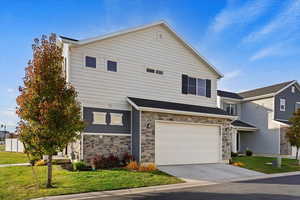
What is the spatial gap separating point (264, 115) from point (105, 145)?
2011cm

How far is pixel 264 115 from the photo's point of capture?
28.0 metres

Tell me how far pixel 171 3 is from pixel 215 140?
393 inches

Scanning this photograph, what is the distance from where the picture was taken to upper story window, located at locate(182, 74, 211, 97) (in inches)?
744

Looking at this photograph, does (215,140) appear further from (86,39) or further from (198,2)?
(86,39)

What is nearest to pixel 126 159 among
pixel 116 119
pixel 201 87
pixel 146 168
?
pixel 146 168

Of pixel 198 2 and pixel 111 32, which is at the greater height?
pixel 198 2

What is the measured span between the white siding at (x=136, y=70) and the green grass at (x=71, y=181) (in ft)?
14.8

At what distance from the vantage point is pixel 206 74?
795 inches

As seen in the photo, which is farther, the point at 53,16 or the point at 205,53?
the point at 205,53

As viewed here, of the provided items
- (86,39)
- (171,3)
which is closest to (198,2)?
(171,3)

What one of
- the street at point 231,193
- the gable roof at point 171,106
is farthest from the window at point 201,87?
the street at point 231,193

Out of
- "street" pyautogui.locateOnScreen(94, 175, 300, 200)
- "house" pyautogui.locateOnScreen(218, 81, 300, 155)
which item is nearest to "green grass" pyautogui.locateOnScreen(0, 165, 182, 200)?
"street" pyautogui.locateOnScreen(94, 175, 300, 200)

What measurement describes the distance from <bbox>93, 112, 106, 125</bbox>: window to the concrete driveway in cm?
432

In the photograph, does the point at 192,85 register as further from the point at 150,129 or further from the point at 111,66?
the point at 111,66
